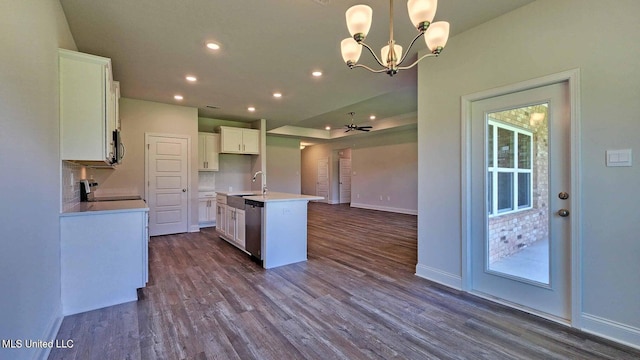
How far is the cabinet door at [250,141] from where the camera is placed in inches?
263

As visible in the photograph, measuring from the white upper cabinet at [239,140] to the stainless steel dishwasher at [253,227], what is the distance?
2812mm

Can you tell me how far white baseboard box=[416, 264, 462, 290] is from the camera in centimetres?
291

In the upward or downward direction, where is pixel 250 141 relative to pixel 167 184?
upward

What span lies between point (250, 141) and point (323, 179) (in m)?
5.39

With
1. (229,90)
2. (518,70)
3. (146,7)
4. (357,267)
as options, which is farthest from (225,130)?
(518,70)

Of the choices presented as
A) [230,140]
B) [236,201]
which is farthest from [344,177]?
[236,201]

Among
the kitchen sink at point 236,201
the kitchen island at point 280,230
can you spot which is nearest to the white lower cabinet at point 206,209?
the kitchen sink at point 236,201

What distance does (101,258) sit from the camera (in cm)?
254

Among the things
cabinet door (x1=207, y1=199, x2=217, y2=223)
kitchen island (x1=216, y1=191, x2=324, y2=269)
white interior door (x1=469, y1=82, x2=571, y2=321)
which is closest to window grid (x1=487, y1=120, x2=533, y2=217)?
white interior door (x1=469, y1=82, x2=571, y2=321)

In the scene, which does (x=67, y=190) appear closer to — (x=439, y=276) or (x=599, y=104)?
(x=439, y=276)

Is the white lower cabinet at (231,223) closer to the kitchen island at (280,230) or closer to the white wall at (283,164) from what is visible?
the kitchen island at (280,230)

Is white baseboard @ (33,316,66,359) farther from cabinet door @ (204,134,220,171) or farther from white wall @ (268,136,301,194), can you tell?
white wall @ (268,136,301,194)

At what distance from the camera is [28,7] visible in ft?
5.45

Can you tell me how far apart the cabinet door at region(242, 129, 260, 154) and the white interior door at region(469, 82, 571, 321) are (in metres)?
5.15
